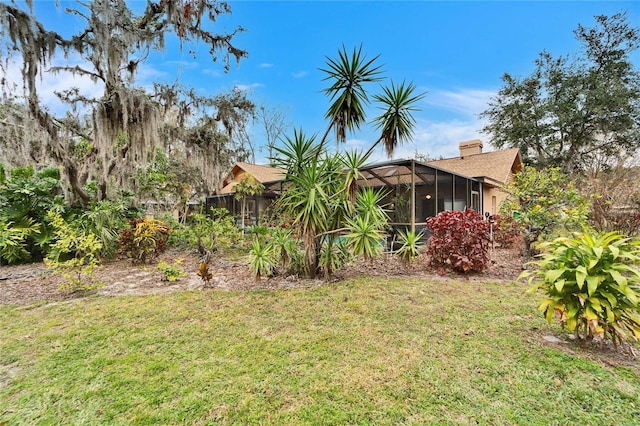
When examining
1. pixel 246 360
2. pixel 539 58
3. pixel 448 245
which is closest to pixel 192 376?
pixel 246 360

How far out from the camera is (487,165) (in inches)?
510

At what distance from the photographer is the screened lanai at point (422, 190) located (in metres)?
8.79

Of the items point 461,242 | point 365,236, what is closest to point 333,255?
point 365,236

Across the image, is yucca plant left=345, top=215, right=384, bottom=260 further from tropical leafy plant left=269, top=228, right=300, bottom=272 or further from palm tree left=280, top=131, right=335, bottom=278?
tropical leafy plant left=269, top=228, right=300, bottom=272

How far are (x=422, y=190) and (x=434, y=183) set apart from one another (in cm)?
104

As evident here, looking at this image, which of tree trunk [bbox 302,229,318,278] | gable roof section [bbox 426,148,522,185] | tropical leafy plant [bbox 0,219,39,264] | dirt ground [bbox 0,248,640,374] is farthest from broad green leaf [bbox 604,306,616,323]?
gable roof section [bbox 426,148,522,185]

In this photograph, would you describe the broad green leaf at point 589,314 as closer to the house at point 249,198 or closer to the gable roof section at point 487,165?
the gable roof section at point 487,165

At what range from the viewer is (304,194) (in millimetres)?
4840

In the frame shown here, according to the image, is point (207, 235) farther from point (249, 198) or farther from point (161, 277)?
point (249, 198)

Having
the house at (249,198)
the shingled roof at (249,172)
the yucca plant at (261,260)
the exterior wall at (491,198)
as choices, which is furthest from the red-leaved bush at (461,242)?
the shingled roof at (249,172)

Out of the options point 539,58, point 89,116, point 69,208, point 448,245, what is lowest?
point 448,245

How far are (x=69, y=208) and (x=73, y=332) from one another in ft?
20.1

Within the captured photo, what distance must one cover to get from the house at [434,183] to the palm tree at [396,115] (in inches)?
37.9

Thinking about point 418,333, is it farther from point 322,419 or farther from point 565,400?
point 322,419
